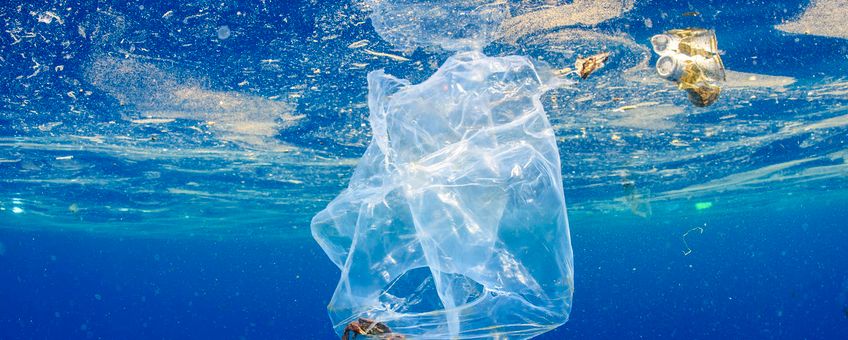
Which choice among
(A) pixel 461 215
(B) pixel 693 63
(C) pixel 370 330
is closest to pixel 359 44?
(B) pixel 693 63

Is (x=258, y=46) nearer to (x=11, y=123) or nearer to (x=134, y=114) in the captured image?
(x=134, y=114)

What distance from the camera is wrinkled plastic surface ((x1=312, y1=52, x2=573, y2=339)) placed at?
3088mm

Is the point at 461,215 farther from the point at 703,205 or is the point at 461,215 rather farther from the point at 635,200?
the point at 703,205

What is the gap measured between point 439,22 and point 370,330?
3.14 m

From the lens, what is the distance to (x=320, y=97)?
831cm

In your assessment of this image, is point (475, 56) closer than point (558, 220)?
No

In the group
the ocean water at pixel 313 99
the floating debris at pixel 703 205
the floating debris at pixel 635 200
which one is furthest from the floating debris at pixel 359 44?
the floating debris at pixel 703 205

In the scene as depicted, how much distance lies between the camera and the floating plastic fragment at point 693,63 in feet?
13.5

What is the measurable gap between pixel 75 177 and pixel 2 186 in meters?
3.63

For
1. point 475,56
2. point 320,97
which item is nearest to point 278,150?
point 320,97

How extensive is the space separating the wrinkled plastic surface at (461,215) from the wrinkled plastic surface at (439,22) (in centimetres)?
166

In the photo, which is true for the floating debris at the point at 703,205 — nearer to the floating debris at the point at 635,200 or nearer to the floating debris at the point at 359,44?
the floating debris at the point at 635,200

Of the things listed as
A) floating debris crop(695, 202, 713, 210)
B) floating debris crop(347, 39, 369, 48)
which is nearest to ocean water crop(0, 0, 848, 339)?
floating debris crop(347, 39, 369, 48)

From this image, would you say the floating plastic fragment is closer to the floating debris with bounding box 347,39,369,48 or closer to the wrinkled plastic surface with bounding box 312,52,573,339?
the wrinkled plastic surface with bounding box 312,52,573,339
